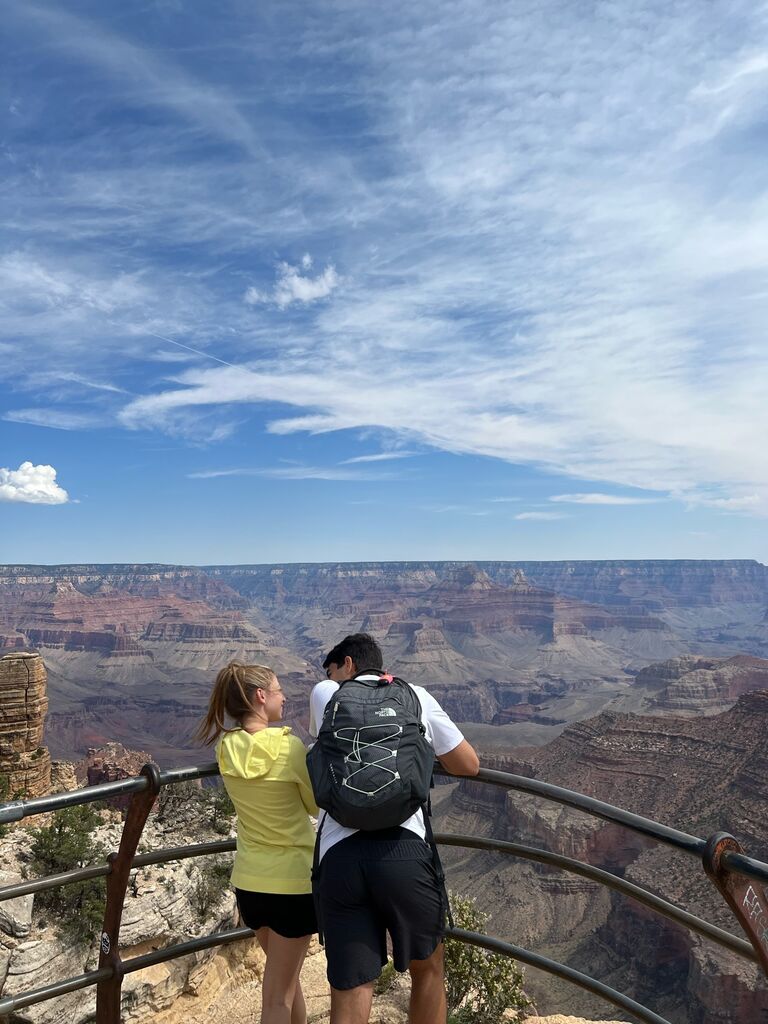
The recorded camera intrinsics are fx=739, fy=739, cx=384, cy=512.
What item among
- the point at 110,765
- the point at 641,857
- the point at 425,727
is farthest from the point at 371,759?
the point at 641,857

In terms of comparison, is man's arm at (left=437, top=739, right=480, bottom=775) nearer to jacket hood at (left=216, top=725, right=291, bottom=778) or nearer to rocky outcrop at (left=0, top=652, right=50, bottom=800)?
jacket hood at (left=216, top=725, right=291, bottom=778)

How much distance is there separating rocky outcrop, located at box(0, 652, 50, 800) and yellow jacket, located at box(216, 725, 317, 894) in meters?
16.6

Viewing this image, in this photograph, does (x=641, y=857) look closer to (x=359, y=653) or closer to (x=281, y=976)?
(x=281, y=976)

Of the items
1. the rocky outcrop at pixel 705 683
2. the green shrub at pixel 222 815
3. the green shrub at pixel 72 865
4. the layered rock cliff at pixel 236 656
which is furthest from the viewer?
the layered rock cliff at pixel 236 656

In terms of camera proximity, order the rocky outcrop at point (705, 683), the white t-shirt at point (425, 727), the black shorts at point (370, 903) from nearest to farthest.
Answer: the black shorts at point (370, 903) < the white t-shirt at point (425, 727) < the rocky outcrop at point (705, 683)

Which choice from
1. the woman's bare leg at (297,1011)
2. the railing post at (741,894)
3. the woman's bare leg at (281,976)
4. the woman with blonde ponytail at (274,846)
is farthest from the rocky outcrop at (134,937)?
the railing post at (741,894)

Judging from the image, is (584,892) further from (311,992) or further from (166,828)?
(311,992)

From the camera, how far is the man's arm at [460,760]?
2736mm

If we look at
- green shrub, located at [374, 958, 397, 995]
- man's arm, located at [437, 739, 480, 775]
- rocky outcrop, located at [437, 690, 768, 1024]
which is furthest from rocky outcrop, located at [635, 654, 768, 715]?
man's arm, located at [437, 739, 480, 775]

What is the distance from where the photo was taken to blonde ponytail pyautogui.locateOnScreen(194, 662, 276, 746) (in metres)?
2.93

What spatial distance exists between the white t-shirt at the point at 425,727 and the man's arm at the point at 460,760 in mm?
26

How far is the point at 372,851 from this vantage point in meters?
2.41

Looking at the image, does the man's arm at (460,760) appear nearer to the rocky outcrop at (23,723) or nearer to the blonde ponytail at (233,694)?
the blonde ponytail at (233,694)

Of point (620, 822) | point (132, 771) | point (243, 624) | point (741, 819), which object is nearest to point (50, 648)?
point (243, 624)
